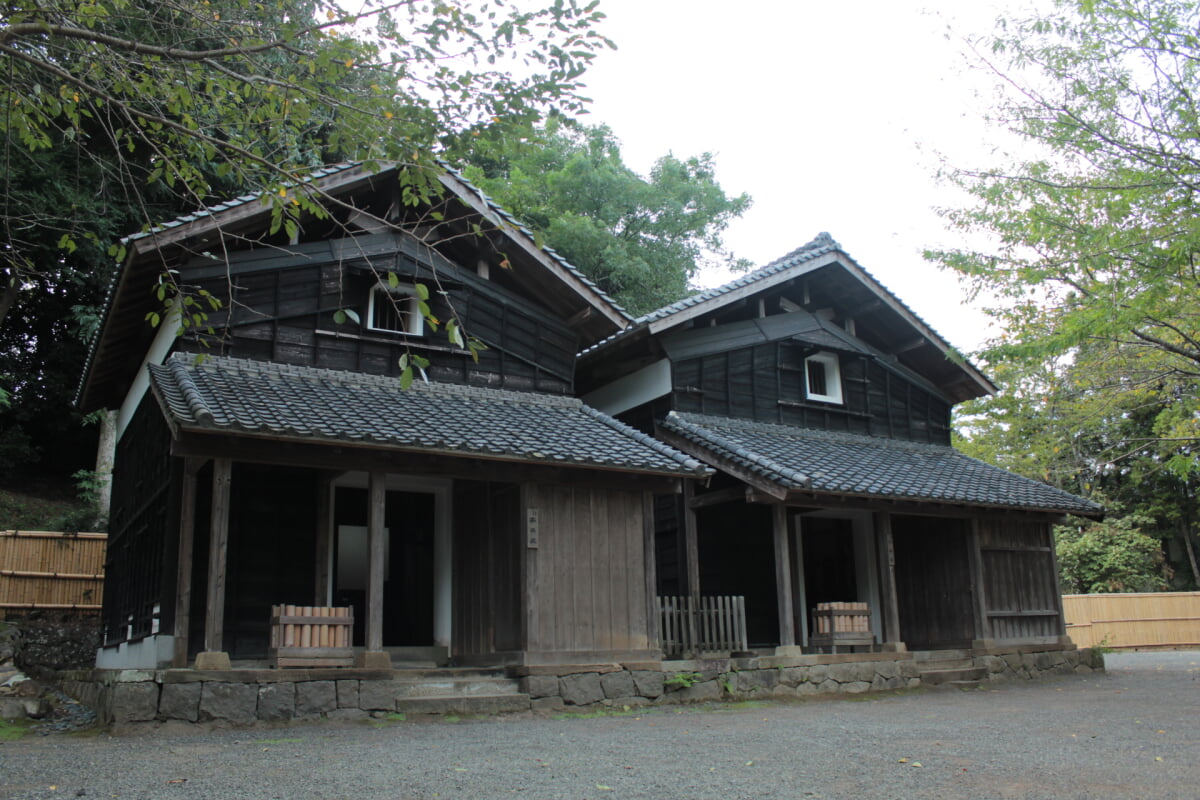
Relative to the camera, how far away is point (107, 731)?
950 cm

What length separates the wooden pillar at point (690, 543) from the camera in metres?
→ 14.7

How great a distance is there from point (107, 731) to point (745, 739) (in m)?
6.33

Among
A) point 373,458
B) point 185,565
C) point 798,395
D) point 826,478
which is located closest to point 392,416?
point 373,458

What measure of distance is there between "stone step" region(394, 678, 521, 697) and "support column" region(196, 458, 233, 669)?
2010mm

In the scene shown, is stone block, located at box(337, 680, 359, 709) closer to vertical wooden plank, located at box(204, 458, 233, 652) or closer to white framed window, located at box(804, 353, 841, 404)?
vertical wooden plank, located at box(204, 458, 233, 652)

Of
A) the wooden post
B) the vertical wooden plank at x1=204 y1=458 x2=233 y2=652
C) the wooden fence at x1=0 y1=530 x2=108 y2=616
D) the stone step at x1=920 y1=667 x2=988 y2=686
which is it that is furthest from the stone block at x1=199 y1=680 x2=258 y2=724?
the wooden fence at x1=0 y1=530 x2=108 y2=616

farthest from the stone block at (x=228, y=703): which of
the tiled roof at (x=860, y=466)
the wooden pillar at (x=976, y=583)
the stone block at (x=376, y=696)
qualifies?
the wooden pillar at (x=976, y=583)

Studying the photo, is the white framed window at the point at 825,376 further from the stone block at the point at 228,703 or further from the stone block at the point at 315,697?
the stone block at the point at 228,703

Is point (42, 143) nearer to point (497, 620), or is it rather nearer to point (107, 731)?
point (107, 731)

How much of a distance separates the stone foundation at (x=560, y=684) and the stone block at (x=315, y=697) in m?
0.01

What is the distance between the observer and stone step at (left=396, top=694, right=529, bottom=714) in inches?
423

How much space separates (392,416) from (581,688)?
416 cm

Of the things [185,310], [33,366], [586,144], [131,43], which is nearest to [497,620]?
[185,310]

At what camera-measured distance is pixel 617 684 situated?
40.1 feet
